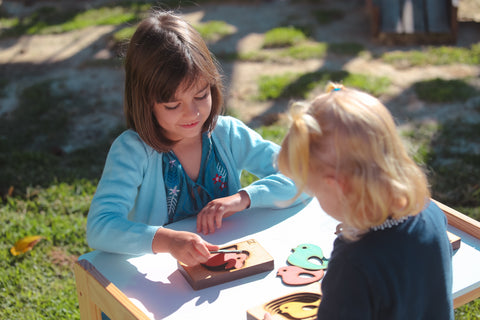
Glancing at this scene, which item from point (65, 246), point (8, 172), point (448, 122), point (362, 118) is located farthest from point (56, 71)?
point (362, 118)

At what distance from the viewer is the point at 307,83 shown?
14.6 feet

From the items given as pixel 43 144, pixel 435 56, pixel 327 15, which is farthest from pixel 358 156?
pixel 327 15

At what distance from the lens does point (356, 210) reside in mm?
960

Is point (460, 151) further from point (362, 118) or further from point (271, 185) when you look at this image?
point (362, 118)

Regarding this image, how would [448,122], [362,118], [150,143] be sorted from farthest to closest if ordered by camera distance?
[448,122] → [150,143] → [362,118]

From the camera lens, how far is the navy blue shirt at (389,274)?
3.14ft

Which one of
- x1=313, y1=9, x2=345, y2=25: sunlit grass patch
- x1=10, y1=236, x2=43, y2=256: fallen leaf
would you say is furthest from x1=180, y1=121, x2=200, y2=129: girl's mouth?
x1=313, y1=9, x2=345, y2=25: sunlit grass patch

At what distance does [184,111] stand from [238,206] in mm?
346

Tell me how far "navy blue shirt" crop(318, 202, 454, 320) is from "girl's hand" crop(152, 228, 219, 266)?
17.9 inches

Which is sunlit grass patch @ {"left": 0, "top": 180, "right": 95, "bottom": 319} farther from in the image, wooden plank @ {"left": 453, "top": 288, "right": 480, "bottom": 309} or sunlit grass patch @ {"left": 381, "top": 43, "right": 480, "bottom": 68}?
sunlit grass patch @ {"left": 381, "top": 43, "right": 480, "bottom": 68}

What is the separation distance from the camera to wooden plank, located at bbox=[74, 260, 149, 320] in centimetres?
128

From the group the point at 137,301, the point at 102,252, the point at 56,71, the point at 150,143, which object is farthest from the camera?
the point at 56,71

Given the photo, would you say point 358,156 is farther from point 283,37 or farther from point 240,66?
point 283,37

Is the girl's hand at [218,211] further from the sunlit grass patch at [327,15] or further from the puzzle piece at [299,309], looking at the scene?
the sunlit grass patch at [327,15]
